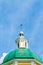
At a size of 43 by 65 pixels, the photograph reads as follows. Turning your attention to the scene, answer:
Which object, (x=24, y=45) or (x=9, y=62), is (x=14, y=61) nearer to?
(x=9, y=62)

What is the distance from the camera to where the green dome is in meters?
33.1

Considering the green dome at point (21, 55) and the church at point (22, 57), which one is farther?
the green dome at point (21, 55)

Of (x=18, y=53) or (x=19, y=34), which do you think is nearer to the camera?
(x=18, y=53)

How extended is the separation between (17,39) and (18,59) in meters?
4.38

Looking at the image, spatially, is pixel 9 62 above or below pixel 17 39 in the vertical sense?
below

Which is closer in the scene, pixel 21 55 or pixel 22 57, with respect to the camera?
pixel 22 57

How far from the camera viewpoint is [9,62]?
33.2 metres

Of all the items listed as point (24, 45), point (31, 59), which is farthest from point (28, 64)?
point (24, 45)

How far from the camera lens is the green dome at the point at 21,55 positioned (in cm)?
3309

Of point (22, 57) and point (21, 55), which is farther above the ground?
point (21, 55)

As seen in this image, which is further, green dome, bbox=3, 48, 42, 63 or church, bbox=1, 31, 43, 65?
green dome, bbox=3, 48, 42, 63

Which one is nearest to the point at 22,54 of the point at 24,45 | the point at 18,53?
the point at 18,53

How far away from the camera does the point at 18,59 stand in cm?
3281

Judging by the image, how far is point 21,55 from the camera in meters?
33.3
